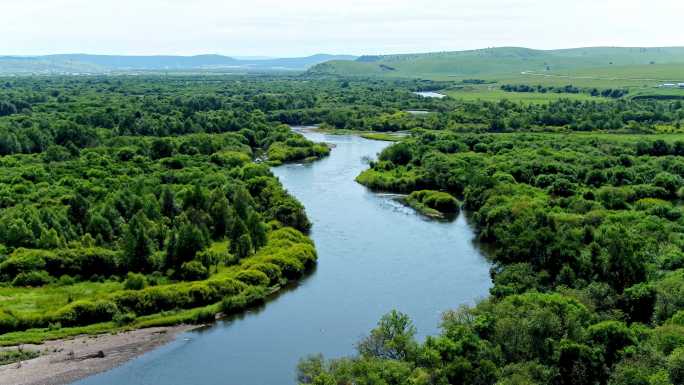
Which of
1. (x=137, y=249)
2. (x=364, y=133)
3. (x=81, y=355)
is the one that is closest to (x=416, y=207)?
(x=137, y=249)

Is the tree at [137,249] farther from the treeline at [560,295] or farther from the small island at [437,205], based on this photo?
the small island at [437,205]

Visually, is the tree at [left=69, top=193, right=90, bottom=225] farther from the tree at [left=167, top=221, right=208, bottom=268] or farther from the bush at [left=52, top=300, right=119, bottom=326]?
the bush at [left=52, top=300, right=119, bottom=326]

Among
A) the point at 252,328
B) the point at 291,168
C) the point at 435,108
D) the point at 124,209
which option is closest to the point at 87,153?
the point at 291,168

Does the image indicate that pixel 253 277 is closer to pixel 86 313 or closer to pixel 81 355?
pixel 86 313

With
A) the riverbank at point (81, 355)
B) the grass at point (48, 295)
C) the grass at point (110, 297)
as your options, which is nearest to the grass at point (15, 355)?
the riverbank at point (81, 355)

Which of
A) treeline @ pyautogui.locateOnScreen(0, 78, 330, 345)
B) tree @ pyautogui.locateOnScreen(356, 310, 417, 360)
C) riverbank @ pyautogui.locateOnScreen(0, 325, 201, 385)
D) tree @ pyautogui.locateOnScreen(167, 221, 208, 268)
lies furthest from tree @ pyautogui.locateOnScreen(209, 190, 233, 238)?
tree @ pyautogui.locateOnScreen(356, 310, 417, 360)
